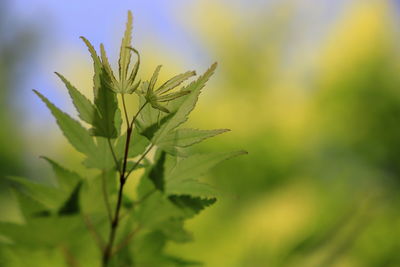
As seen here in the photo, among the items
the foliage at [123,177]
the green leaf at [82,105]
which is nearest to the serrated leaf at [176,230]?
the foliage at [123,177]

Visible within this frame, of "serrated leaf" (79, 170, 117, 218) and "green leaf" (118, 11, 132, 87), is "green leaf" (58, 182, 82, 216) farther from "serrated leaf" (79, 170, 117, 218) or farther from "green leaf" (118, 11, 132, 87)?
"green leaf" (118, 11, 132, 87)

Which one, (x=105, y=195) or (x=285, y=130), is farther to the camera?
(x=285, y=130)

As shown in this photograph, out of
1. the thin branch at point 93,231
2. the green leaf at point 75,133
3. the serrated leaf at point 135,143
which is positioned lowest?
the thin branch at point 93,231

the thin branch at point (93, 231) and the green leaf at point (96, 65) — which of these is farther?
the thin branch at point (93, 231)

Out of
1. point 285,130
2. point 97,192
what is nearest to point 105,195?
point 97,192

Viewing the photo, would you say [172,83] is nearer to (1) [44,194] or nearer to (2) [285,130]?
(1) [44,194]

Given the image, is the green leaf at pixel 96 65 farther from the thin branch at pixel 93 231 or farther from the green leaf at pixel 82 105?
the thin branch at pixel 93 231
